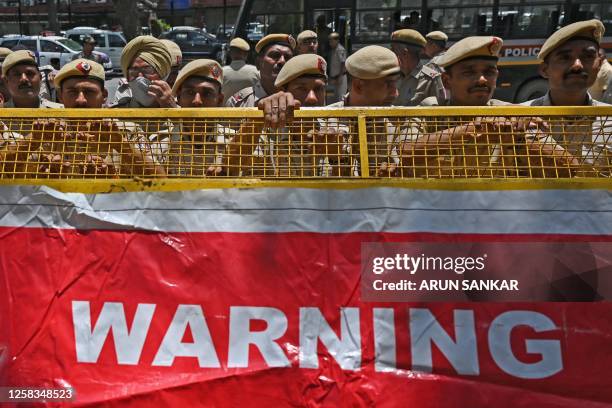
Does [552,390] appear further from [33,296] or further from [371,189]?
[33,296]

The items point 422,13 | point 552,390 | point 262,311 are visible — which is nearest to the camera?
point 552,390

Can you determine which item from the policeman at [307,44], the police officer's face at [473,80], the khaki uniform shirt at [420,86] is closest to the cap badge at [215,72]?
the police officer's face at [473,80]

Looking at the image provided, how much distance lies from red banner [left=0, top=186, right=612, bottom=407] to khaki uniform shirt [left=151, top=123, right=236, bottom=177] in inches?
9.1

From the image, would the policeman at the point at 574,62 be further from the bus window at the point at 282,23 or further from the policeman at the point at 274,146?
the bus window at the point at 282,23

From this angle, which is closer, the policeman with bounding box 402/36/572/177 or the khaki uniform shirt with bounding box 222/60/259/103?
the policeman with bounding box 402/36/572/177

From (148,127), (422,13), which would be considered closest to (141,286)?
(148,127)

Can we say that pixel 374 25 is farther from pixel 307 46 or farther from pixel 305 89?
pixel 305 89

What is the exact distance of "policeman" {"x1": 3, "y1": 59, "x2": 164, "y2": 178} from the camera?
2.43 meters

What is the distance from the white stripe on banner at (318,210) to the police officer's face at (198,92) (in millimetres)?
1438

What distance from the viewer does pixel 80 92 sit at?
12.3 feet

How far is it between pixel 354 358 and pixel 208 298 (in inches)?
20.9

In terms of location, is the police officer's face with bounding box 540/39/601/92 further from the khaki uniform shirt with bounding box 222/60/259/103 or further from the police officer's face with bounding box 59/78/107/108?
the khaki uniform shirt with bounding box 222/60/259/103

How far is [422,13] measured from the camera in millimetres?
11836

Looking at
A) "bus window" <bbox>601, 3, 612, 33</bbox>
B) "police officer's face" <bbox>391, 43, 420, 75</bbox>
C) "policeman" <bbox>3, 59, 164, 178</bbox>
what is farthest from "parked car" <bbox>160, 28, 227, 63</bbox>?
"policeman" <bbox>3, 59, 164, 178</bbox>
